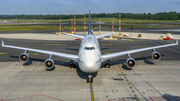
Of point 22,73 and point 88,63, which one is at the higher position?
point 88,63

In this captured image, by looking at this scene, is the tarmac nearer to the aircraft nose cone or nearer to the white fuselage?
the white fuselage

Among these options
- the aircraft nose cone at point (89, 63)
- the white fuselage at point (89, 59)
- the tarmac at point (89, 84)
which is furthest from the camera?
the white fuselage at point (89, 59)

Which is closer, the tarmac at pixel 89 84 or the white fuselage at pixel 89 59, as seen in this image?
the tarmac at pixel 89 84

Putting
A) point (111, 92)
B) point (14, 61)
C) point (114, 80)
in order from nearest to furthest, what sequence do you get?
point (111, 92), point (114, 80), point (14, 61)

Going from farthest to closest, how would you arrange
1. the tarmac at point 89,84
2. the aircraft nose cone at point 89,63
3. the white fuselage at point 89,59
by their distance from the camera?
the white fuselage at point 89,59
the aircraft nose cone at point 89,63
the tarmac at point 89,84

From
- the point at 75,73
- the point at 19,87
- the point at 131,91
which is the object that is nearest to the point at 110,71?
the point at 75,73

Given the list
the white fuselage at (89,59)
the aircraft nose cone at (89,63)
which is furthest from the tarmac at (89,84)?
the aircraft nose cone at (89,63)

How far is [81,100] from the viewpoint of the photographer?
56.0 ft

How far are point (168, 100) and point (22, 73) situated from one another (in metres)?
20.2

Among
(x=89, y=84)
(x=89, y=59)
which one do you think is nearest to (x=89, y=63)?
(x=89, y=59)

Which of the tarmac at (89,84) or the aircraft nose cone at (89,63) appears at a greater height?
the aircraft nose cone at (89,63)

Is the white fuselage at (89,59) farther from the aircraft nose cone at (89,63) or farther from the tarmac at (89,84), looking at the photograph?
the tarmac at (89,84)

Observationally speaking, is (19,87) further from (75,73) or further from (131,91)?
(131,91)

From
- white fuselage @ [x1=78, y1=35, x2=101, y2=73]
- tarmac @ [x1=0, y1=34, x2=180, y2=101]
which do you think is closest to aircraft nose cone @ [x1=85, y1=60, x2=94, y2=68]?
white fuselage @ [x1=78, y1=35, x2=101, y2=73]
